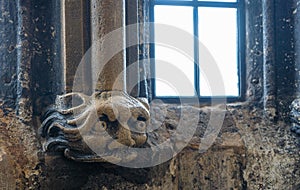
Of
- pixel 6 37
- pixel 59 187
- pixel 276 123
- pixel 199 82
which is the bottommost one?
pixel 59 187

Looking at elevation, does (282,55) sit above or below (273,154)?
above

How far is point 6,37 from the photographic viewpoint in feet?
4.37

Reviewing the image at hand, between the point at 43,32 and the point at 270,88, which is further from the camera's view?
the point at 270,88

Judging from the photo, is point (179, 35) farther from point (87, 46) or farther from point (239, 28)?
point (87, 46)

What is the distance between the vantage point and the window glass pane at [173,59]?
1508 millimetres

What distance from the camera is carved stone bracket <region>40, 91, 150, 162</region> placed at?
3.99 ft

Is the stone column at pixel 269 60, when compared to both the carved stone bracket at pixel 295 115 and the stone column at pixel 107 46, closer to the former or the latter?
the carved stone bracket at pixel 295 115

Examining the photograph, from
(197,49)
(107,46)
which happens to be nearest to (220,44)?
(197,49)

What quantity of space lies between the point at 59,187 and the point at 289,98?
0.64 meters

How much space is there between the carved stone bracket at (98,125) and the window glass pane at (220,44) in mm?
324

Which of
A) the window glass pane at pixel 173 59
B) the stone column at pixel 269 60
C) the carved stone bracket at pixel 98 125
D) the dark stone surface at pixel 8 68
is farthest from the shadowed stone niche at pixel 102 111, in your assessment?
the stone column at pixel 269 60

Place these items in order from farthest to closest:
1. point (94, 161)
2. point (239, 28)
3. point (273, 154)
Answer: point (239, 28) → point (273, 154) → point (94, 161)

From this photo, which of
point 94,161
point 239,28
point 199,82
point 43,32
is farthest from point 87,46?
point 239,28

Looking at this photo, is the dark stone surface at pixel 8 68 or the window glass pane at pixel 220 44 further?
the window glass pane at pixel 220 44
